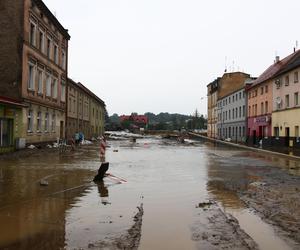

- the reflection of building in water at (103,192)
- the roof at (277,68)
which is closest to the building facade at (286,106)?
the roof at (277,68)

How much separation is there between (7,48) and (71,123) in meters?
22.8

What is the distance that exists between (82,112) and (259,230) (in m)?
53.3

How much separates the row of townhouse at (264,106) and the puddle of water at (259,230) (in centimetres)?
3191

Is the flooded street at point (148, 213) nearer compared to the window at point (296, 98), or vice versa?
the flooded street at point (148, 213)

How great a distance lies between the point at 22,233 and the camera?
7.24 m

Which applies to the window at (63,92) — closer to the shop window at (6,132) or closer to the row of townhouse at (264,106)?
the shop window at (6,132)

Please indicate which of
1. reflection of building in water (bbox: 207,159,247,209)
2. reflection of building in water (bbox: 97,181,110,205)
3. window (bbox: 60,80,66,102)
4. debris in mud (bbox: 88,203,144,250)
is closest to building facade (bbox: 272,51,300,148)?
window (bbox: 60,80,66,102)

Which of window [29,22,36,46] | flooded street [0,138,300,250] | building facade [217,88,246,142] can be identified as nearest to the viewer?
flooded street [0,138,300,250]

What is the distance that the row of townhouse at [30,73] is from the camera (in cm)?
2889

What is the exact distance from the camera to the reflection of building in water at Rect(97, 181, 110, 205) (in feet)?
35.0

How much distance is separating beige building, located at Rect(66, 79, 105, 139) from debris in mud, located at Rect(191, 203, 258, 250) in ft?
135

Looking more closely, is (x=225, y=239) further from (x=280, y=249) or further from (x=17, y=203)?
(x=17, y=203)

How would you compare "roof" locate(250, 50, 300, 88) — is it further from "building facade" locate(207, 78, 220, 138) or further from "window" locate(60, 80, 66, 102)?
"building facade" locate(207, 78, 220, 138)

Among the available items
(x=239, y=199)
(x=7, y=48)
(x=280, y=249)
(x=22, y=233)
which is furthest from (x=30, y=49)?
(x=280, y=249)
